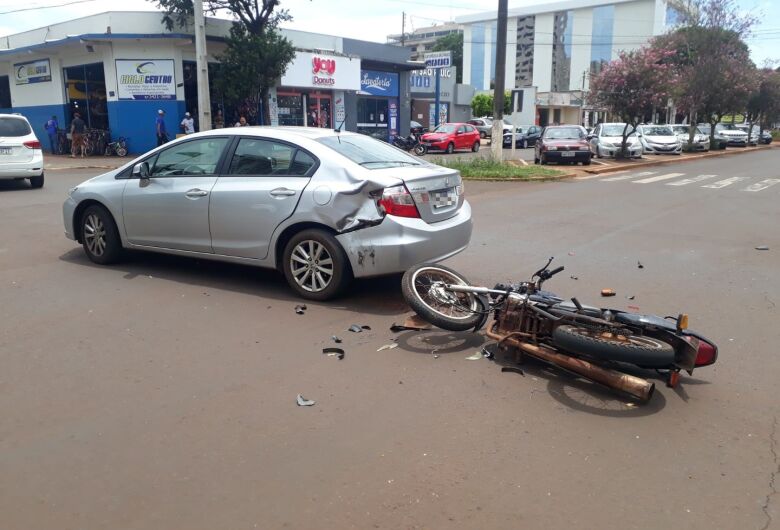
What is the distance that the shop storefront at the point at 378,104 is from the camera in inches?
1427

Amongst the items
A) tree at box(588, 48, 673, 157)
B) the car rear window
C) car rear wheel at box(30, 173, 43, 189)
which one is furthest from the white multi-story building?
the car rear window

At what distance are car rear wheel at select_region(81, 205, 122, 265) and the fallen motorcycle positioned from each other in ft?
13.3

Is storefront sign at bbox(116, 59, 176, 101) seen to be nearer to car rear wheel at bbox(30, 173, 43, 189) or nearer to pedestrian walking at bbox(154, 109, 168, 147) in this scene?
pedestrian walking at bbox(154, 109, 168, 147)

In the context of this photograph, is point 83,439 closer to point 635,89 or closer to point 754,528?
point 754,528

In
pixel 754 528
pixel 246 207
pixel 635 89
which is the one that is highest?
pixel 635 89

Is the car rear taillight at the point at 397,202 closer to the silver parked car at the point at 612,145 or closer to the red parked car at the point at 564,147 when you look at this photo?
the red parked car at the point at 564,147

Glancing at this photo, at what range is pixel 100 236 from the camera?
766 cm

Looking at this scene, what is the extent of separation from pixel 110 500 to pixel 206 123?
19.9 meters

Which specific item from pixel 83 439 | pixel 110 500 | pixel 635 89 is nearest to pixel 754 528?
pixel 110 500

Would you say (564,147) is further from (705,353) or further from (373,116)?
(705,353)

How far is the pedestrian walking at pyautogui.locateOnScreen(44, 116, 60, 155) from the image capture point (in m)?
28.5

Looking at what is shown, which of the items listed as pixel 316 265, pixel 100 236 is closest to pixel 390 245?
pixel 316 265

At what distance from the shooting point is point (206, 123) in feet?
71.1

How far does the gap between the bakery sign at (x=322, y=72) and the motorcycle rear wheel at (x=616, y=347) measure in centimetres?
2659
